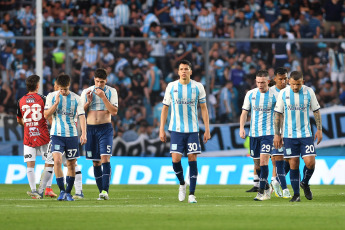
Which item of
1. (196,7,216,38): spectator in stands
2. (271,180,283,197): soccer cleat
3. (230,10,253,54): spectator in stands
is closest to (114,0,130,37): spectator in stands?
(196,7,216,38): spectator in stands

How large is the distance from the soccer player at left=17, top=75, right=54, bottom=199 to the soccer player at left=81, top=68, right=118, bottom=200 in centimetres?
114

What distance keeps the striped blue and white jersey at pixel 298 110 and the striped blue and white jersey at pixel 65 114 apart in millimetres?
3393

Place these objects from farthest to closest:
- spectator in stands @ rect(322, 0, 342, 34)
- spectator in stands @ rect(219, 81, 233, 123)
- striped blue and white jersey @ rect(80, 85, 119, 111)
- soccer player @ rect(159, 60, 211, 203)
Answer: spectator in stands @ rect(322, 0, 342, 34) < spectator in stands @ rect(219, 81, 233, 123) < striped blue and white jersey @ rect(80, 85, 119, 111) < soccer player @ rect(159, 60, 211, 203)

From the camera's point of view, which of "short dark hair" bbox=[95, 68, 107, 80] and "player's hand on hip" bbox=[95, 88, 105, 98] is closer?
"player's hand on hip" bbox=[95, 88, 105, 98]

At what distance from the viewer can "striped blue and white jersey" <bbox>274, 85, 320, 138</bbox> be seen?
1284 cm

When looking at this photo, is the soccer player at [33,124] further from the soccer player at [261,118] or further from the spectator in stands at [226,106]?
the spectator in stands at [226,106]

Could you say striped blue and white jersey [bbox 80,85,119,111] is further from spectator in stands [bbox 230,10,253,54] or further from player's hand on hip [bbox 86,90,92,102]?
spectator in stands [bbox 230,10,253,54]

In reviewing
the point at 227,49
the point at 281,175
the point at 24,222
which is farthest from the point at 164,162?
the point at 24,222

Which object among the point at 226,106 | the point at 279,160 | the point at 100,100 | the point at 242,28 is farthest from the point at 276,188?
the point at 242,28

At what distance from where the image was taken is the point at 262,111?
14.4m

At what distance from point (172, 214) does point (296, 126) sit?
133 inches

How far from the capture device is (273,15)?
26.0m

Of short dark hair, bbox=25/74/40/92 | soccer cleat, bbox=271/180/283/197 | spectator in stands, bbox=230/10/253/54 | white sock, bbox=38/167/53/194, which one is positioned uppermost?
spectator in stands, bbox=230/10/253/54

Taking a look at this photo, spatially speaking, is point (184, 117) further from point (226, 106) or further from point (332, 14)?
point (332, 14)
